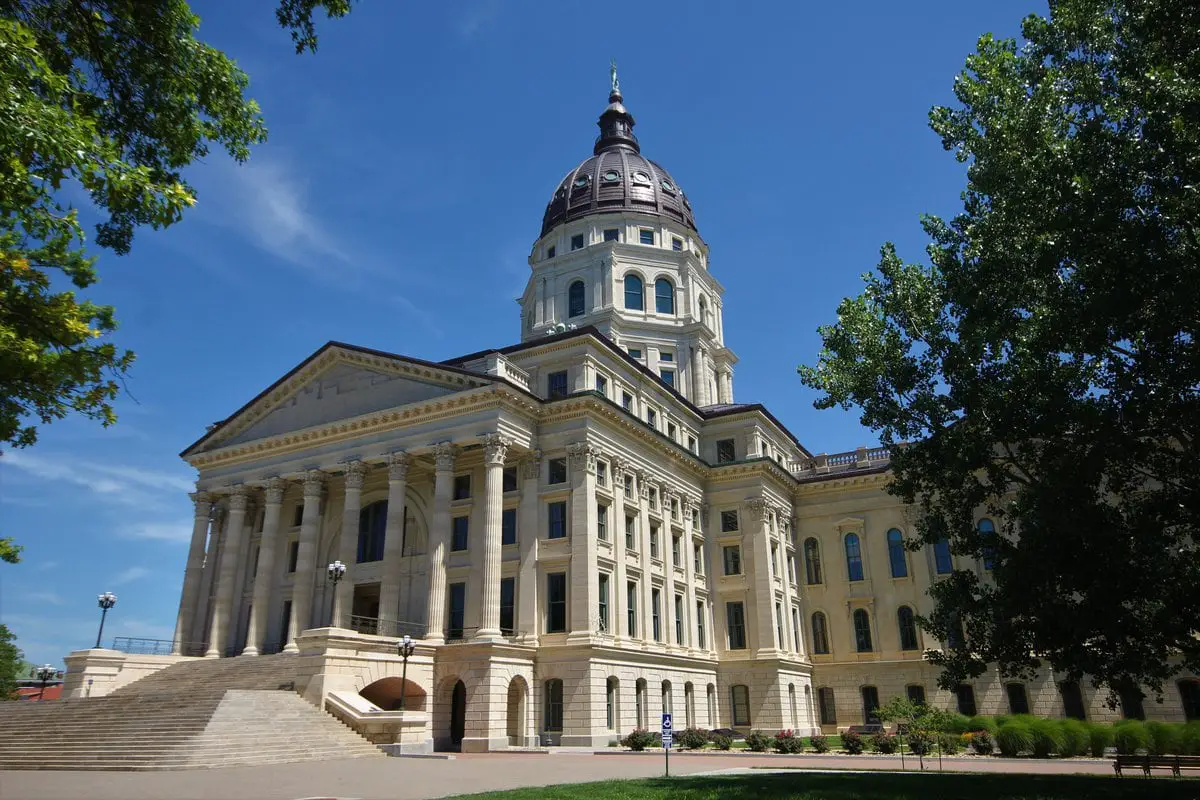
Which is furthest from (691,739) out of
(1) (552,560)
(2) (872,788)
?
(2) (872,788)

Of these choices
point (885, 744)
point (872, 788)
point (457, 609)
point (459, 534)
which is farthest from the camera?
point (459, 534)

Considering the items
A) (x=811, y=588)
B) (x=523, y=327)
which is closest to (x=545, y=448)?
(x=811, y=588)

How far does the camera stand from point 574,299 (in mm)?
61469

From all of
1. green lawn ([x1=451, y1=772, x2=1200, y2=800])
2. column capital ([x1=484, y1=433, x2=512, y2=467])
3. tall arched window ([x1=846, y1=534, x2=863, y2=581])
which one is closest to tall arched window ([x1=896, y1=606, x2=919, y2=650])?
tall arched window ([x1=846, y1=534, x2=863, y2=581])

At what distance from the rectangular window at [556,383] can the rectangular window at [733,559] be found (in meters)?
15.3

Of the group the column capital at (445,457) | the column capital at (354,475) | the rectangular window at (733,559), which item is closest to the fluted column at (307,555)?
the column capital at (354,475)

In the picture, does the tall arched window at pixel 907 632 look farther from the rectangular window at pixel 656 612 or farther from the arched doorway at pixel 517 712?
the arched doorway at pixel 517 712

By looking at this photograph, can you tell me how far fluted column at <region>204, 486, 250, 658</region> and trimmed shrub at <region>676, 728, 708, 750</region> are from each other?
23.1 meters

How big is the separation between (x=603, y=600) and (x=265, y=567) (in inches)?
696

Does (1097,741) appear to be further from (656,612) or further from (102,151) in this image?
(102,151)

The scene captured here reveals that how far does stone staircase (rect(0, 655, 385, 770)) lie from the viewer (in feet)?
77.1

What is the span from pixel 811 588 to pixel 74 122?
51040 mm

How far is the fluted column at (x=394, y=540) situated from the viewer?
37156mm

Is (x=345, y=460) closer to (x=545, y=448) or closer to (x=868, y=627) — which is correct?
(x=545, y=448)
